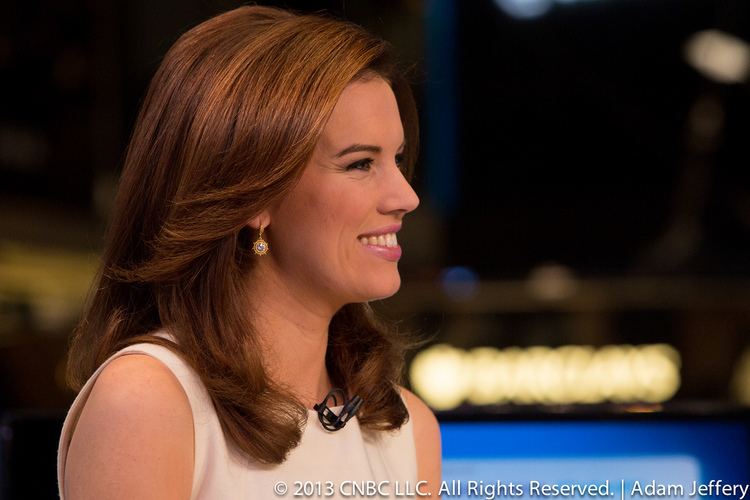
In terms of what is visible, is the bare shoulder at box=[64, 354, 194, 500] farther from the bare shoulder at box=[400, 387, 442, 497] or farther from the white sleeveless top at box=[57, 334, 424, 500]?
the bare shoulder at box=[400, 387, 442, 497]

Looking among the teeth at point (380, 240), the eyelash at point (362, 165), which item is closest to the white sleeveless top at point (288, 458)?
the teeth at point (380, 240)

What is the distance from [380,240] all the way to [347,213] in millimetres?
75

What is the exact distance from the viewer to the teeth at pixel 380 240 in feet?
5.92

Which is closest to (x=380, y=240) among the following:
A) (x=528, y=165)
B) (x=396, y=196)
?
(x=396, y=196)

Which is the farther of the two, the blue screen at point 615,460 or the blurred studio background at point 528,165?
the blurred studio background at point 528,165

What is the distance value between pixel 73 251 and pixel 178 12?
4.40 feet

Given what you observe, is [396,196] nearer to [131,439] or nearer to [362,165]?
[362,165]

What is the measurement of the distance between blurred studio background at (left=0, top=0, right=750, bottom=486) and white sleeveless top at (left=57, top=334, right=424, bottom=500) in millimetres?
3043

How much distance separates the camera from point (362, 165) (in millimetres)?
1827

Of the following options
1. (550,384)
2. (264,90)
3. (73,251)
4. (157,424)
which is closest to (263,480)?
(157,424)

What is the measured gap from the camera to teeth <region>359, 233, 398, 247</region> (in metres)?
1.81

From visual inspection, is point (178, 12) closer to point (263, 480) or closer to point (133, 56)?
point (133, 56)

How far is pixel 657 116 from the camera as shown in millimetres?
5703

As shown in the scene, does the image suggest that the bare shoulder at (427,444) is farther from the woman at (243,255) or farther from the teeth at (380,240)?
the teeth at (380,240)
